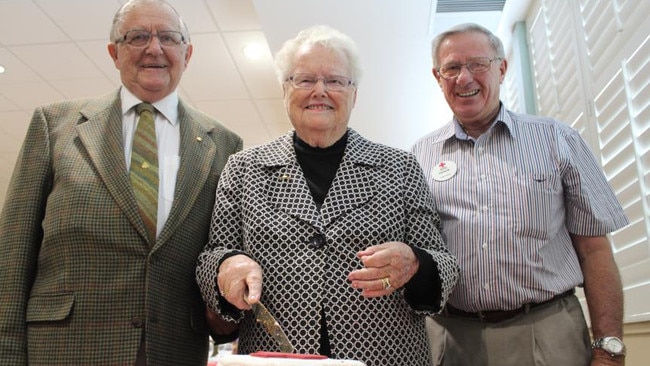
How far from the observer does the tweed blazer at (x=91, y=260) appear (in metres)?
1.45

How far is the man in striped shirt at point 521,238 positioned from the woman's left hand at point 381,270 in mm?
591

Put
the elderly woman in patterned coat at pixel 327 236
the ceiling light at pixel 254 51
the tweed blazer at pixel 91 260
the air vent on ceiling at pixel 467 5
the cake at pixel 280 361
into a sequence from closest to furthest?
the cake at pixel 280 361
the elderly woman in patterned coat at pixel 327 236
the tweed blazer at pixel 91 260
the air vent on ceiling at pixel 467 5
the ceiling light at pixel 254 51

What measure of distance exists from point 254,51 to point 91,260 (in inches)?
144

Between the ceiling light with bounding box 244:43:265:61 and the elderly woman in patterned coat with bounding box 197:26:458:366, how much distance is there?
3265 mm

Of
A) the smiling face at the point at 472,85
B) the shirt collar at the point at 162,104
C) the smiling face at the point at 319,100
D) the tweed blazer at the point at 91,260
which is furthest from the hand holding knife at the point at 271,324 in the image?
the smiling face at the point at 472,85

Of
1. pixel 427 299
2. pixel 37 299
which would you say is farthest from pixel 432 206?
pixel 37 299

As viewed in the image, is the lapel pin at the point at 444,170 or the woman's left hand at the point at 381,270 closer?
the woman's left hand at the point at 381,270

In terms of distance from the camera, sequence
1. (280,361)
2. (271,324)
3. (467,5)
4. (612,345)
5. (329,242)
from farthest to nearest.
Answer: (467,5) < (612,345) < (329,242) < (271,324) < (280,361)

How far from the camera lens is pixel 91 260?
1479 mm

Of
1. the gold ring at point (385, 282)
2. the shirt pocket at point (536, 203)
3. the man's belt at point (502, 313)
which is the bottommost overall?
the man's belt at point (502, 313)

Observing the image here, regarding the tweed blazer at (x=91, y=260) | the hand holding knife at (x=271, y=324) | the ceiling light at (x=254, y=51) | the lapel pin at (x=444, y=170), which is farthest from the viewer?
the ceiling light at (x=254, y=51)

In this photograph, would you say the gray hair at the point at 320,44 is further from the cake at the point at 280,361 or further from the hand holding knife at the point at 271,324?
the cake at the point at 280,361

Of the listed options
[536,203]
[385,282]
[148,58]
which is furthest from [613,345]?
[148,58]

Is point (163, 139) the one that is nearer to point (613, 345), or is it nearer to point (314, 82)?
point (314, 82)
